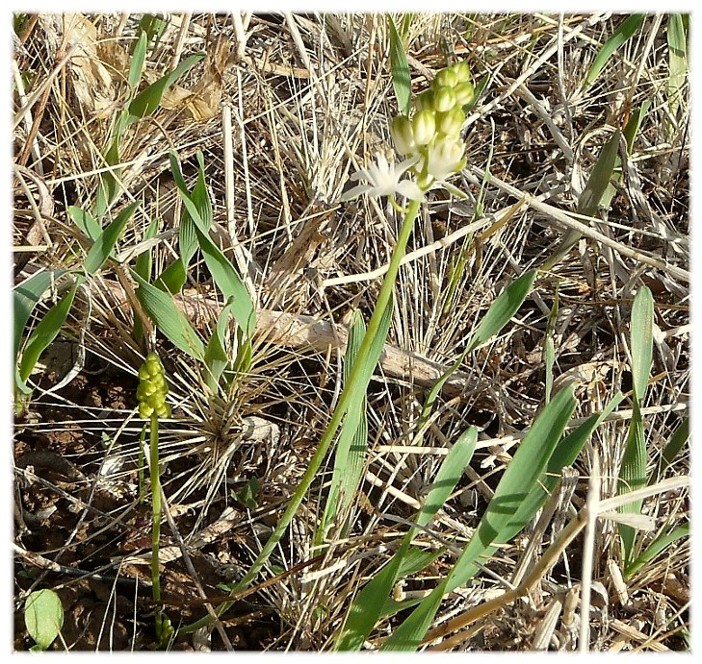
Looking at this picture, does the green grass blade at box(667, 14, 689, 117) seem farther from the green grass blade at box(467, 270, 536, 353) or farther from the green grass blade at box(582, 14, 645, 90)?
the green grass blade at box(467, 270, 536, 353)

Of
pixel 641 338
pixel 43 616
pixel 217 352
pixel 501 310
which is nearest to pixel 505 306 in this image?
pixel 501 310

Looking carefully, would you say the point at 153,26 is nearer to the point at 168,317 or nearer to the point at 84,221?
the point at 84,221

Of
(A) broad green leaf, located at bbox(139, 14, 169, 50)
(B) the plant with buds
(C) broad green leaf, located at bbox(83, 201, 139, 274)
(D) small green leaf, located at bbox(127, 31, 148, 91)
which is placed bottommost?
(C) broad green leaf, located at bbox(83, 201, 139, 274)

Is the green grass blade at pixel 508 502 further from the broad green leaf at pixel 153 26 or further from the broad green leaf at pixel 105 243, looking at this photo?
the broad green leaf at pixel 153 26

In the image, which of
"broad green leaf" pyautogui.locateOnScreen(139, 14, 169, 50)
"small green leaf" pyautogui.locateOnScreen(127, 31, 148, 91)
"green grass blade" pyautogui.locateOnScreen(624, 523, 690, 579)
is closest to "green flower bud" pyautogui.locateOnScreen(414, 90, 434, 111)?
"green grass blade" pyautogui.locateOnScreen(624, 523, 690, 579)
